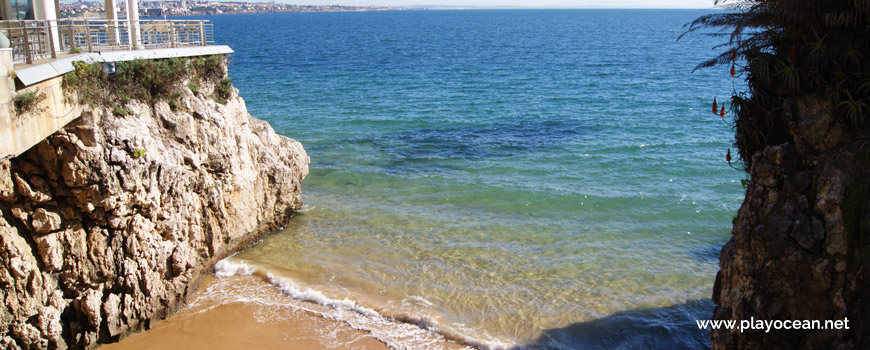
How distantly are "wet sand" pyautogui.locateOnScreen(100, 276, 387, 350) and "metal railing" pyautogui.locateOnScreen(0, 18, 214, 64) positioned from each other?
17.7ft

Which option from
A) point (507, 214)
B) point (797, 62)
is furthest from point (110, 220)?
point (797, 62)

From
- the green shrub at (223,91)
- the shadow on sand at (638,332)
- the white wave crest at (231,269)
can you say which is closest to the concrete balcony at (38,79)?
the green shrub at (223,91)

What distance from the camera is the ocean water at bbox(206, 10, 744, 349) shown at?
12320 millimetres

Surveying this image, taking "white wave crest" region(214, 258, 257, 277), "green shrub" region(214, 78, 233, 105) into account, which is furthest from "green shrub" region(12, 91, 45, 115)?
"white wave crest" region(214, 258, 257, 277)

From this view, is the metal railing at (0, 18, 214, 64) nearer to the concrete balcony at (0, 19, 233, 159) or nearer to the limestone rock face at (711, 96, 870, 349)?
the concrete balcony at (0, 19, 233, 159)

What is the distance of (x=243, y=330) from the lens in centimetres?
1159

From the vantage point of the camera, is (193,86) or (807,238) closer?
(807,238)

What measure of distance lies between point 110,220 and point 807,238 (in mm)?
10962

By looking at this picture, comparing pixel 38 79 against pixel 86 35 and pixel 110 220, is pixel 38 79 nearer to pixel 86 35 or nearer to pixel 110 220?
pixel 110 220

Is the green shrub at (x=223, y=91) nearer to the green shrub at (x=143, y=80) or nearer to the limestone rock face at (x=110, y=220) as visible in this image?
the green shrub at (x=143, y=80)

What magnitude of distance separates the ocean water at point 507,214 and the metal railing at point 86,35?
5508mm

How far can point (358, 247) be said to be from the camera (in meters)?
15.5

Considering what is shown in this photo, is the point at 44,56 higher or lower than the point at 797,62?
lower

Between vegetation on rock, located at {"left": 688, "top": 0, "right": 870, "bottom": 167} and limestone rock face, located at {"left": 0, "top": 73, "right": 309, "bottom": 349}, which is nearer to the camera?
vegetation on rock, located at {"left": 688, "top": 0, "right": 870, "bottom": 167}
